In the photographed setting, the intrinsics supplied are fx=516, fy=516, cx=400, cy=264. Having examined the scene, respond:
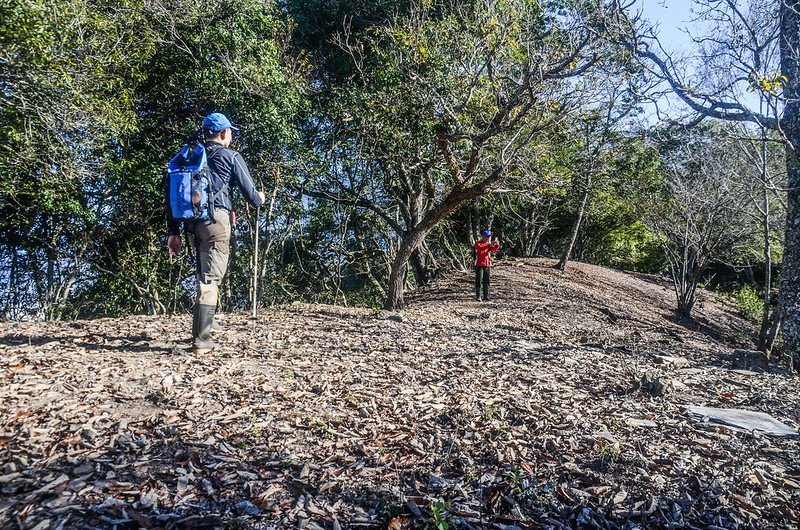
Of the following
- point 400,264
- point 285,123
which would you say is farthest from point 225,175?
point 285,123

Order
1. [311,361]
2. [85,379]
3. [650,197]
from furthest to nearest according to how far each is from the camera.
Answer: [650,197] < [311,361] < [85,379]

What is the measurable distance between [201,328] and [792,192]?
698cm

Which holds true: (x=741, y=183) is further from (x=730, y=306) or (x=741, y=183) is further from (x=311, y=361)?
(x=311, y=361)

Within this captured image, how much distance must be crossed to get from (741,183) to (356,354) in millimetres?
9407

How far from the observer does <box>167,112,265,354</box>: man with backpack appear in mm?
4234

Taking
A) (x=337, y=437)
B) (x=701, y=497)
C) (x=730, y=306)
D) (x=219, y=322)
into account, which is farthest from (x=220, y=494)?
(x=730, y=306)

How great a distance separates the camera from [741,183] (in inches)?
407

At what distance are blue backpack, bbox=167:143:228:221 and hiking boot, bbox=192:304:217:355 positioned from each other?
2.64ft

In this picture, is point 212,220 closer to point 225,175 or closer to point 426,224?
point 225,175

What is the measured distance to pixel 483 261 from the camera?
11000mm

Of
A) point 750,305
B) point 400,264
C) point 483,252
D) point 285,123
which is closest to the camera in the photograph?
point 400,264

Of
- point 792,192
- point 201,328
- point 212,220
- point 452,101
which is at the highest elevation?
point 452,101

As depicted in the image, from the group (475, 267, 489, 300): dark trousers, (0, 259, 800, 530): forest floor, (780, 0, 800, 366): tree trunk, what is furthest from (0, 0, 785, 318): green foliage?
(0, 259, 800, 530): forest floor

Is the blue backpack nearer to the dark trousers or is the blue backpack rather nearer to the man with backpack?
the man with backpack
